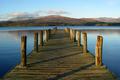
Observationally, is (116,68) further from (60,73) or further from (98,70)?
(60,73)

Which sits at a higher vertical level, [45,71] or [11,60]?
[45,71]

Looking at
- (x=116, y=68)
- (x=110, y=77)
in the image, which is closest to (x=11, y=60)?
(x=116, y=68)

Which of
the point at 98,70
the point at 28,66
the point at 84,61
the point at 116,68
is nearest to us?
the point at 98,70

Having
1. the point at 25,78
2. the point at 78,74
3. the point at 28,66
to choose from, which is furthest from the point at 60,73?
the point at 28,66

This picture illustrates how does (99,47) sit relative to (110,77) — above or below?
above

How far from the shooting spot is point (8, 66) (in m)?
20.6

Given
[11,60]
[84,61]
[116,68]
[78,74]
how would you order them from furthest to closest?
[11,60], [116,68], [84,61], [78,74]

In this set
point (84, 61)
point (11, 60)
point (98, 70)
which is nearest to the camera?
point (98, 70)

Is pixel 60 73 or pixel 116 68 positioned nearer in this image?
pixel 60 73

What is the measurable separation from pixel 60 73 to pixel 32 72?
127 cm

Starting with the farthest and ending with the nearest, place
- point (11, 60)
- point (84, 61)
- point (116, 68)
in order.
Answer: point (11, 60) < point (116, 68) < point (84, 61)

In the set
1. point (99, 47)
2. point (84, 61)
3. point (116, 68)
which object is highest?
point (99, 47)

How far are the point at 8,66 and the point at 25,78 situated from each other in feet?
37.1

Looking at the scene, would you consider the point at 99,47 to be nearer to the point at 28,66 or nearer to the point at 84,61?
the point at 84,61
